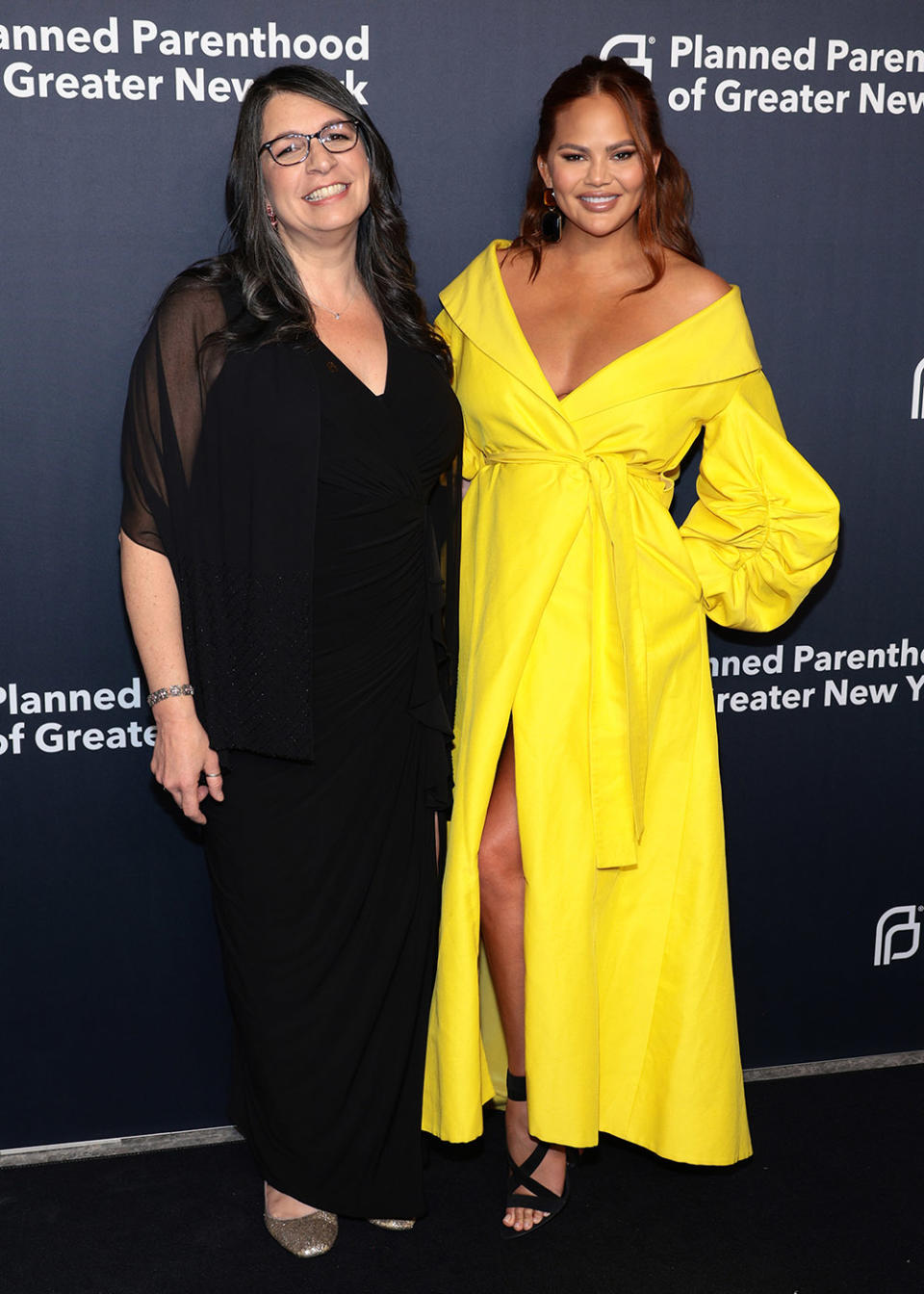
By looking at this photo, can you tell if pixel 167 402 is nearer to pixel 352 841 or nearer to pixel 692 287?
pixel 352 841

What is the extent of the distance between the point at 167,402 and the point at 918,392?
1576 mm

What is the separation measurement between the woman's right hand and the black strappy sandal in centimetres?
80

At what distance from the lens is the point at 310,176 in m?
2.06

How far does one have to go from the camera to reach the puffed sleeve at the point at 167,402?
2029 mm

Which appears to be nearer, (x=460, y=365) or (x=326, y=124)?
(x=326, y=124)

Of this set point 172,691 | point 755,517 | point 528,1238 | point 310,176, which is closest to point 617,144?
point 310,176

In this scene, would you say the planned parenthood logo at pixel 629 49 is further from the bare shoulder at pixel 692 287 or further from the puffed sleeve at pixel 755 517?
the puffed sleeve at pixel 755 517

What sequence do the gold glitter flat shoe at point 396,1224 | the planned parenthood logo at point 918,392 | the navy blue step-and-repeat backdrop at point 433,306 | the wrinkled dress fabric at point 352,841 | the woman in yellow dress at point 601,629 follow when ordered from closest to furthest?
1. the wrinkled dress fabric at point 352,841
2. the woman in yellow dress at point 601,629
3. the navy blue step-and-repeat backdrop at point 433,306
4. the gold glitter flat shoe at point 396,1224
5. the planned parenthood logo at point 918,392

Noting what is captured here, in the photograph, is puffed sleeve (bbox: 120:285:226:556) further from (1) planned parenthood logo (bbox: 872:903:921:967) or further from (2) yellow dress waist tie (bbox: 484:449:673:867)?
(1) planned parenthood logo (bbox: 872:903:921:967)

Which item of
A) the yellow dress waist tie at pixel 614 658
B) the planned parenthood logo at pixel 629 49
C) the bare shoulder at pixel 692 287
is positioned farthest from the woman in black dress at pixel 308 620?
the planned parenthood logo at pixel 629 49

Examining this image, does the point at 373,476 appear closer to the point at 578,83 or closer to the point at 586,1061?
the point at 578,83

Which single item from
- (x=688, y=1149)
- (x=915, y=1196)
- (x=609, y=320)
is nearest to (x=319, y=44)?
(x=609, y=320)

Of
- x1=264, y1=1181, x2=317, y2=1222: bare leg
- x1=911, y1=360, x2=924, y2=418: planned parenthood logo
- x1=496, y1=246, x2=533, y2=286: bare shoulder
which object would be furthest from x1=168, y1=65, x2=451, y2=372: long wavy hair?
x1=264, y1=1181, x2=317, y2=1222: bare leg

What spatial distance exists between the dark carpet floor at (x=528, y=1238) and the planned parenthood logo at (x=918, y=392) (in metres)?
1.49
